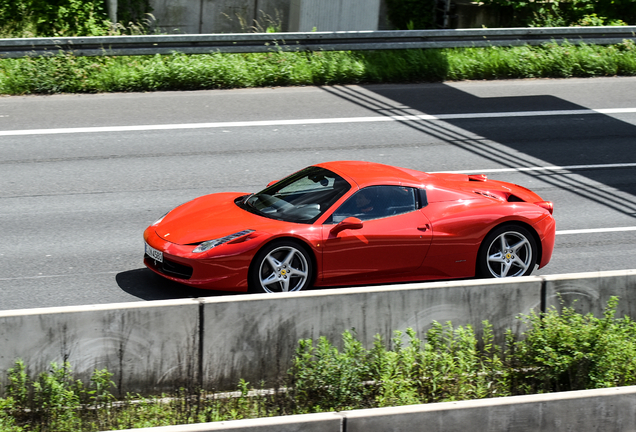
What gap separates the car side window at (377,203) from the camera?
8281 mm

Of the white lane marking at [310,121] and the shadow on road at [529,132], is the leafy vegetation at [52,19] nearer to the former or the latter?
the white lane marking at [310,121]

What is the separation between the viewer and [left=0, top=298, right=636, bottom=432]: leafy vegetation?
19.3 feet

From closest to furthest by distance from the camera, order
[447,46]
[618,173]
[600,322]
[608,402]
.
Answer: [608,402] → [600,322] → [618,173] → [447,46]

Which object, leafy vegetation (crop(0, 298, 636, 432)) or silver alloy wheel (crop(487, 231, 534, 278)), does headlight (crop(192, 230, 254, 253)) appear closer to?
leafy vegetation (crop(0, 298, 636, 432))

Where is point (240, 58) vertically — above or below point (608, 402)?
above

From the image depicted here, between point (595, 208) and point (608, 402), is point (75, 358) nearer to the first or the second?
point (608, 402)

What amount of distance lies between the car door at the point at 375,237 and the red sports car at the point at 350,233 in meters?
0.01

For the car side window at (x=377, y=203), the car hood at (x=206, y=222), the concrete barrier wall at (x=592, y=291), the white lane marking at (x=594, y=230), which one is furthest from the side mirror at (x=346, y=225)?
the white lane marking at (x=594, y=230)

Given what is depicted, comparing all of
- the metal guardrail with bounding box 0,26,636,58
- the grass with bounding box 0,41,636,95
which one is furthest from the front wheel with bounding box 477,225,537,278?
the metal guardrail with bounding box 0,26,636,58

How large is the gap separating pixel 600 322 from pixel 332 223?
2777mm

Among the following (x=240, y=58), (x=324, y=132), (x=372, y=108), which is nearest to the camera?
(x=324, y=132)

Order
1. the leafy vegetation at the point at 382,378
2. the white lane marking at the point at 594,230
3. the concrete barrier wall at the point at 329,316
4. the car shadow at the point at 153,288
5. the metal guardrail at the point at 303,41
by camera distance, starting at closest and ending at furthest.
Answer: the leafy vegetation at the point at 382,378 < the concrete barrier wall at the point at 329,316 < the car shadow at the point at 153,288 < the white lane marking at the point at 594,230 < the metal guardrail at the point at 303,41

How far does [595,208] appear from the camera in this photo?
38.1ft

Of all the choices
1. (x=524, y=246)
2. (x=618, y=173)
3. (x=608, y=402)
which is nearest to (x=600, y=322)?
(x=608, y=402)
